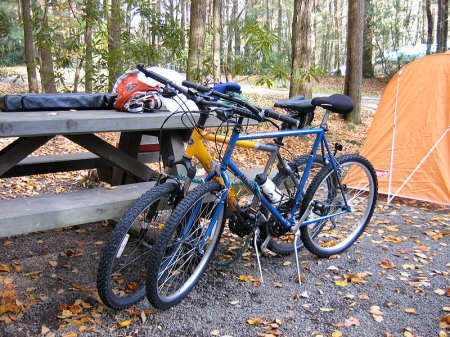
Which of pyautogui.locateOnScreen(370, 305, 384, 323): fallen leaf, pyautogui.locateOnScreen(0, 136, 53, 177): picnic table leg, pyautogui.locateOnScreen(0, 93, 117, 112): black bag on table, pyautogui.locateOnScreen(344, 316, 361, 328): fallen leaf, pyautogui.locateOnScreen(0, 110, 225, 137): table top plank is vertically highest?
pyautogui.locateOnScreen(0, 93, 117, 112): black bag on table

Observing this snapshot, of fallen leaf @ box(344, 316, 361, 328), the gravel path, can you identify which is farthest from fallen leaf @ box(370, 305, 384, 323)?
fallen leaf @ box(344, 316, 361, 328)

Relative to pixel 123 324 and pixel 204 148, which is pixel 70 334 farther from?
pixel 204 148

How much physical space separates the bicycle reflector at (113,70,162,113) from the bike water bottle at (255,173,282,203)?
102cm

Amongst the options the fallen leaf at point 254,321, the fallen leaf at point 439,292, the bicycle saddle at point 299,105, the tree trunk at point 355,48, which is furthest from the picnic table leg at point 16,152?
the tree trunk at point 355,48

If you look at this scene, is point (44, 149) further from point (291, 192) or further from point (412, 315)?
point (412, 315)

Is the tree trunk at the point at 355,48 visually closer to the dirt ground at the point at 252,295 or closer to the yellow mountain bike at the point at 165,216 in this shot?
the dirt ground at the point at 252,295

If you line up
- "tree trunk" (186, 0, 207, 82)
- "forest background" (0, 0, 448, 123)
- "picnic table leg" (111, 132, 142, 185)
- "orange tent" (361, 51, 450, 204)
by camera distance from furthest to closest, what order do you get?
"tree trunk" (186, 0, 207, 82) < "forest background" (0, 0, 448, 123) < "orange tent" (361, 51, 450, 204) < "picnic table leg" (111, 132, 142, 185)

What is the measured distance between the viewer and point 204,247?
10.3 ft

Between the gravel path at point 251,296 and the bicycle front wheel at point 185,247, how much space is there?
0.16 metres

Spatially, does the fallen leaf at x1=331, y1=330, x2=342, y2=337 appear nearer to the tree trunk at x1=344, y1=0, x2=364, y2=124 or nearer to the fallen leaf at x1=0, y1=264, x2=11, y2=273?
the fallen leaf at x1=0, y1=264, x2=11, y2=273

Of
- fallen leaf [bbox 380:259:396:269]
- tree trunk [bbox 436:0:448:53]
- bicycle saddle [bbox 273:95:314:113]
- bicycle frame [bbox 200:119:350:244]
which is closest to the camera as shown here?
bicycle frame [bbox 200:119:350:244]

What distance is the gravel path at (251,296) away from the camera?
2.71 m

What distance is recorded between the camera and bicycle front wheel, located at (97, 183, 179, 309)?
8.29ft

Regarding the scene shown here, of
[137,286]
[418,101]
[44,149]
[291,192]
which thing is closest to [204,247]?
[137,286]
